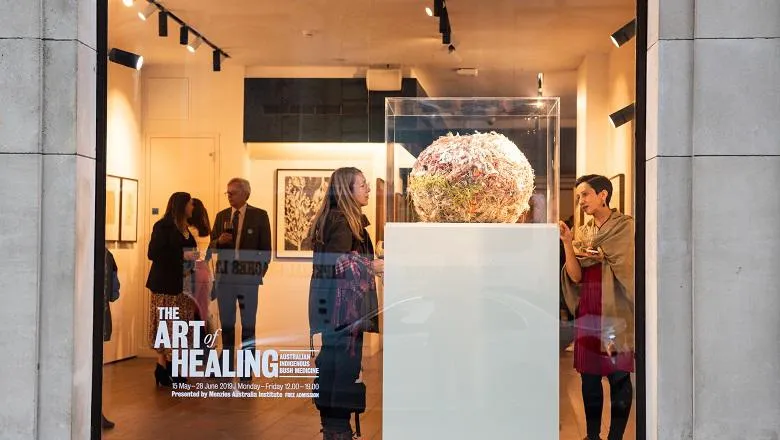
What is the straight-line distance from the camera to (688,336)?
15.8 feet

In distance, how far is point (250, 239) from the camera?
5645 millimetres

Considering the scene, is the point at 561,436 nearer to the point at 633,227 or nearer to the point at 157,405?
the point at 633,227

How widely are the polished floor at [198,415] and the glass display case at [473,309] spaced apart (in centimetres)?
69

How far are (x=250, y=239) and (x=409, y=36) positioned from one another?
1.58 metres

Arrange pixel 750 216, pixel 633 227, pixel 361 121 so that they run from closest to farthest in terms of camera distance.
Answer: pixel 750 216 < pixel 633 227 < pixel 361 121

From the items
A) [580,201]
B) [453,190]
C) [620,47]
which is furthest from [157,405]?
[620,47]

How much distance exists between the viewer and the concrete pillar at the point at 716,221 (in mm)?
4707

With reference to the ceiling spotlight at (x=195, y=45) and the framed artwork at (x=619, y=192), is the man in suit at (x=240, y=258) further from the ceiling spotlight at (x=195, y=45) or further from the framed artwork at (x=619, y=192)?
the framed artwork at (x=619, y=192)

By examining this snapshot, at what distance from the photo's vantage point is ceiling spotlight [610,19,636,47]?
536 cm

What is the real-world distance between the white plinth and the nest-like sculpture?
13 centimetres

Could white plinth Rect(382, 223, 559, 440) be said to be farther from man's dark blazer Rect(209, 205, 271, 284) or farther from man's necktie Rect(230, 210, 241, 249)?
man's necktie Rect(230, 210, 241, 249)

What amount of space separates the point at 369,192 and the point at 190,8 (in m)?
1.65

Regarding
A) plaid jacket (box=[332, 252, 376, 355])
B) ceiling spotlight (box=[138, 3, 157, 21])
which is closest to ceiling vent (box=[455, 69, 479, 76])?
plaid jacket (box=[332, 252, 376, 355])

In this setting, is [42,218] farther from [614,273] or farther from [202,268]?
[614,273]
